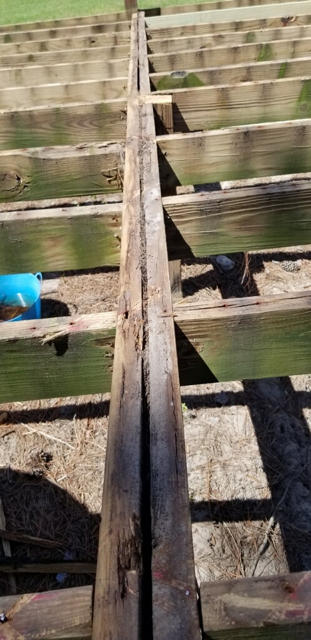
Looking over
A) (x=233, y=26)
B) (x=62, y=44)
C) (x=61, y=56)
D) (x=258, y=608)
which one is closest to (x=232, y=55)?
(x=233, y=26)

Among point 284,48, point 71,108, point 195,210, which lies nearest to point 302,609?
point 195,210

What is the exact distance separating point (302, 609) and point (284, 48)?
4662 millimetres

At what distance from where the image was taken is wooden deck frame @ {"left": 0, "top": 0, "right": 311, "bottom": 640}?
2.51ft

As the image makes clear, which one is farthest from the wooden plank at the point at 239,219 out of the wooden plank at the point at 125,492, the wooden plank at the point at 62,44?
the wooden plank at the point at 62,44

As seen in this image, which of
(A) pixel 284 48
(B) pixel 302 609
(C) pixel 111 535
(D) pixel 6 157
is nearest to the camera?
(B) pixel 302 609

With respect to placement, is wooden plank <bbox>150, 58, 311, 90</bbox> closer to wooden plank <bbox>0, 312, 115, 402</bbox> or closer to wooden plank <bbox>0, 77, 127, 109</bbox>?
wooden plank <bbox>0, 77, 127, 109</bbox>

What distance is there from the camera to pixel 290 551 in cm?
271

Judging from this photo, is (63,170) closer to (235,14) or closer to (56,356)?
(56,356)

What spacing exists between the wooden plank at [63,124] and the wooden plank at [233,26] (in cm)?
269

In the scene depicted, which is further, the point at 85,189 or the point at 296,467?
the point at 296,467

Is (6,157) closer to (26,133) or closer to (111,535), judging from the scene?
(26,133)

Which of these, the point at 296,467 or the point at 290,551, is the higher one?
the point at 296,467

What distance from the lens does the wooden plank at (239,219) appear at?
2.04 m

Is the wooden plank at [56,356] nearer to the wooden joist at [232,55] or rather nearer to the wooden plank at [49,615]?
the wooden plank at [49,615]
